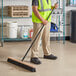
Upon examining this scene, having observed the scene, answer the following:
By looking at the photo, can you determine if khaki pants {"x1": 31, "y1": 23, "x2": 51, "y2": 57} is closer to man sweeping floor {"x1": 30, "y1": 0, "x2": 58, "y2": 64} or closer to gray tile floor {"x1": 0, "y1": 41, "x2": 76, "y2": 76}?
man sweeping floor {"x1": 30, "y1": 0, "x2": 58, "y2": 64}

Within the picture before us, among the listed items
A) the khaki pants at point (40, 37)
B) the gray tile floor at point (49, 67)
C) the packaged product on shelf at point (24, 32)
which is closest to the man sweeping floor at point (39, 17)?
the khaki pants at point (40, 37)

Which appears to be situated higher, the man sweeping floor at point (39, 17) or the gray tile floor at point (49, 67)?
the man sweeping floor at point (39, 17)

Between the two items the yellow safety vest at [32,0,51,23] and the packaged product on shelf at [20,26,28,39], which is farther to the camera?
the packaged product on shelf at [20,26,28,39]

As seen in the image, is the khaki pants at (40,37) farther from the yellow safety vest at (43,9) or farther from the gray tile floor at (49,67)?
the gray tile floor at (49,67)

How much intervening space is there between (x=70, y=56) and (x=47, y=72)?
1.08 metres

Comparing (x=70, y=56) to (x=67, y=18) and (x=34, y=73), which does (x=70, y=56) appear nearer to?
(x=34, y=73)

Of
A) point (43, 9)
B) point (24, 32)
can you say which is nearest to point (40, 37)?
point (43, 9)

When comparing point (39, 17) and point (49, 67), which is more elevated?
point (39, 17)

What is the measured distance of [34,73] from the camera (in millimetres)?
2883

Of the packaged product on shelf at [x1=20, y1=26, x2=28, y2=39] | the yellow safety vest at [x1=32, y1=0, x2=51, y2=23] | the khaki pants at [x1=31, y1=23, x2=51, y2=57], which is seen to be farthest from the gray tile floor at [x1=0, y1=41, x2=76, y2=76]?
the packaged product on shelf at [x1=20, y1=26, x2=28, y2=39]

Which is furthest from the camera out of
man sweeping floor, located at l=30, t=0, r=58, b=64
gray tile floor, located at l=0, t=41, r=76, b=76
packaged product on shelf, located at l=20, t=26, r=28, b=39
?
packaged product on shelf, located at l=20, t=26, r=28, b=39

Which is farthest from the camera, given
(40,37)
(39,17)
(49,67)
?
(40,37)

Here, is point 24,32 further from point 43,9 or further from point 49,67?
point 49,67

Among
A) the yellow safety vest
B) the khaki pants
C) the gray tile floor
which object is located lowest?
the gray tile floor
